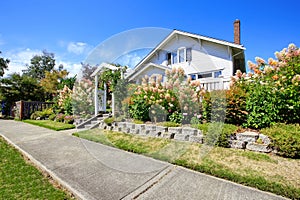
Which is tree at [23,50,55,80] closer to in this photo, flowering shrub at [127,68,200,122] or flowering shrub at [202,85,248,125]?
flowering shrub at [127,68,200,122]

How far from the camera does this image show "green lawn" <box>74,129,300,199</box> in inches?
85.0

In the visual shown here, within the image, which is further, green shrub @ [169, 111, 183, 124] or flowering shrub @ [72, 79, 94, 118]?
flowering shrub @ [72, 79, 94, 118]

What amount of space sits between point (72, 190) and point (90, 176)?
41cm

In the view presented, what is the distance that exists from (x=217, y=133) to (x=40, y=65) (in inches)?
1508

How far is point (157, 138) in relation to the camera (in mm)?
4383

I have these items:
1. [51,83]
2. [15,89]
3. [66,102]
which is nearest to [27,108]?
[15,89]

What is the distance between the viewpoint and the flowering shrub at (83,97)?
18.3 ft

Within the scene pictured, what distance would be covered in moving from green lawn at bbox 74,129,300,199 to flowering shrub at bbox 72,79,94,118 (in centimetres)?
263

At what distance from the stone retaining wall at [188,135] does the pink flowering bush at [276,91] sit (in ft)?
1.97

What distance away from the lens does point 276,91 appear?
3.59 m

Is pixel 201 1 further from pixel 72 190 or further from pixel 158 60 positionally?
pixel 72 190

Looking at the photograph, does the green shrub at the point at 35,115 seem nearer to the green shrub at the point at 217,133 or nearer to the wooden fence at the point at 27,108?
the wooden fence at the point at 27,108

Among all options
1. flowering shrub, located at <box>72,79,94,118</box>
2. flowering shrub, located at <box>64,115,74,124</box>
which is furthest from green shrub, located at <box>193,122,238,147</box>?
flowering shrub, located at <box>64,115,74,124</box>

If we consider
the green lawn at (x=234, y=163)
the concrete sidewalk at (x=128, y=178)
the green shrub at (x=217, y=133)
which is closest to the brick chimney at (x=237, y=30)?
Result: the green shrub at (x=217, y=133)
